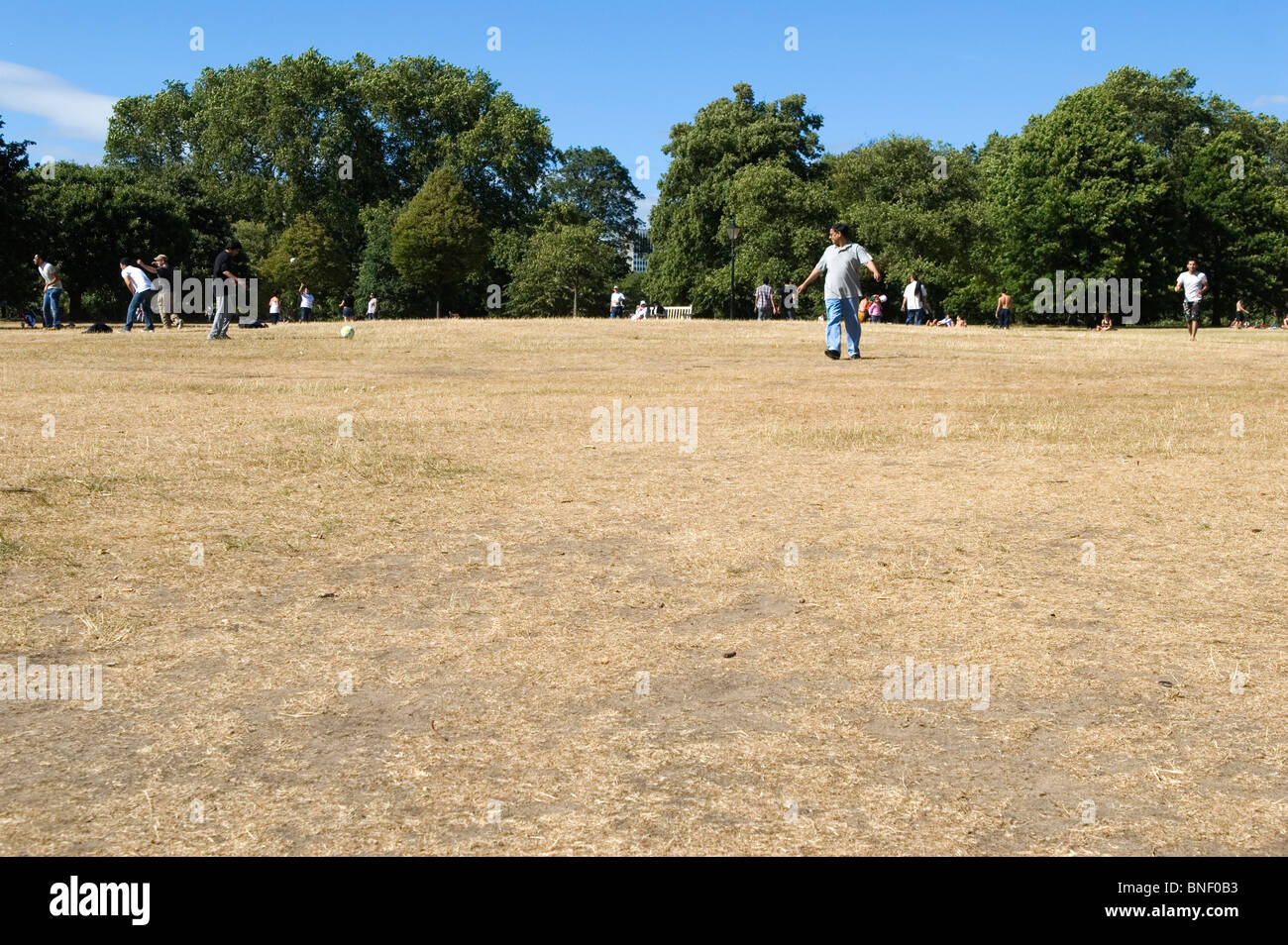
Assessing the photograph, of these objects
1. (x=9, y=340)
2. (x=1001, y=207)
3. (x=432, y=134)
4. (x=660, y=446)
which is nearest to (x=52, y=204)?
(x=432, y=134)

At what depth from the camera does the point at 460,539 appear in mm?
7758

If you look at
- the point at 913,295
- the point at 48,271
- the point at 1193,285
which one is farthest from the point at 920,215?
the point at 48,271

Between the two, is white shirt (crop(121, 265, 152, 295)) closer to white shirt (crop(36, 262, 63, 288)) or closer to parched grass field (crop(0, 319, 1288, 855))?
white shirt (crop(36, 262, 63, 288))

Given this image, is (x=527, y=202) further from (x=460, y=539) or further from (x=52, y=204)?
(x=460, y=539)

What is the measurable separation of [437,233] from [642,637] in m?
78.1

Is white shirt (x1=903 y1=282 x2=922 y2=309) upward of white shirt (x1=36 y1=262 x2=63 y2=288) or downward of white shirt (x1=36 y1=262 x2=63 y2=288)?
upward

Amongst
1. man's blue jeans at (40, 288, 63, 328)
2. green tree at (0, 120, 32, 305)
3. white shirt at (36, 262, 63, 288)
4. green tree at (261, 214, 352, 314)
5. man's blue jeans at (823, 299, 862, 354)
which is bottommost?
man's blue jeans at (823, 299, 862, 354)

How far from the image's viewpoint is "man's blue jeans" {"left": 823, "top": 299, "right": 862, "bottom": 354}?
2244cm

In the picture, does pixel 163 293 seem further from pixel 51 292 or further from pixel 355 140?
pixel 355 140

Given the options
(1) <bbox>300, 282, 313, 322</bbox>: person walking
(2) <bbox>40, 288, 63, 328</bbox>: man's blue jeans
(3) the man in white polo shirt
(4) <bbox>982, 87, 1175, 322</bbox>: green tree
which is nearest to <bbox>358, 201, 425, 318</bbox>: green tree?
(1) <bbox>300, 282, 313, 322</bbox>: person walking

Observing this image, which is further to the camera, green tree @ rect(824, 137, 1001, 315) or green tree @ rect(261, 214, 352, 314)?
green tree @ rect(261, 214, 352, 314)

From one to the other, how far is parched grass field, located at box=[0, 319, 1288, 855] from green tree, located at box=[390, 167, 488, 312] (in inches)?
2744

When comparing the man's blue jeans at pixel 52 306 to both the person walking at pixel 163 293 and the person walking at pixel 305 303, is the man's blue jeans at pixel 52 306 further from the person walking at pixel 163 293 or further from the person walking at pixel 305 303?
the person walking at pixel 305 303

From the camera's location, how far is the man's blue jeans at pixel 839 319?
2244cm
